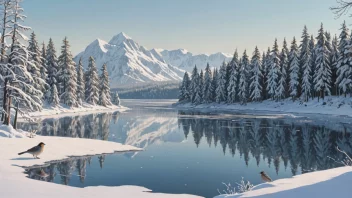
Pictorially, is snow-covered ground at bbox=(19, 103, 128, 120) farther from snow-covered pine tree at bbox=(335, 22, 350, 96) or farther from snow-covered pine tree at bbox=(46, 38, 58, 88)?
snow-covered pine tree at bbox=(335, 22, 350, 96)

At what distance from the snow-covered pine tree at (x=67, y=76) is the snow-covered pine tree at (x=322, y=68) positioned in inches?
2016

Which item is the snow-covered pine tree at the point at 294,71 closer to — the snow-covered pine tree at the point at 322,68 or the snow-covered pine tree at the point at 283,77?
the snow-covered pine tree at the point at 283,77

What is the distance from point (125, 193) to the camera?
11.7 meters

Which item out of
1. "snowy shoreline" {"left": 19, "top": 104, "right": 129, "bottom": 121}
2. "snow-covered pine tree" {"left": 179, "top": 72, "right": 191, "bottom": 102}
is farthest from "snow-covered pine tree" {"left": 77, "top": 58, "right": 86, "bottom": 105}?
"snow-covered pine tree" {"left": 179, "top": 72, "right": 191, "bottom": 102}

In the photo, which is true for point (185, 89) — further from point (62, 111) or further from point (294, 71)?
point (62, 111)

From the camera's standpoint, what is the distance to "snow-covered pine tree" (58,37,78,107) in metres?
69.9

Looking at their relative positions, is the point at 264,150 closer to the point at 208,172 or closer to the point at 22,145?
the point at 208,172

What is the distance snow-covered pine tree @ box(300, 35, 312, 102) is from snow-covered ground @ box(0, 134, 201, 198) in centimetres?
5101

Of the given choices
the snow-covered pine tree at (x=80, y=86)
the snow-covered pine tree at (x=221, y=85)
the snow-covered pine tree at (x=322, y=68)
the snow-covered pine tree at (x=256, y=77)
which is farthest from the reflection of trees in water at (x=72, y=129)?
the snow-covered pine tree at (x=221, y=85)

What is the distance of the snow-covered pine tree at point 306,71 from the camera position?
64375mm

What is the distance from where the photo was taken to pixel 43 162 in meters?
16.6

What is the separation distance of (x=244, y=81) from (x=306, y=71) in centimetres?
1883

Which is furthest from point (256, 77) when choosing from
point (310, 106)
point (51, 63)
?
point (51, 63)

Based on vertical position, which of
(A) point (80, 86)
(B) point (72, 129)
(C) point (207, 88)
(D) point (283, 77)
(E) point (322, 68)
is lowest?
(B) point (72, 129)
